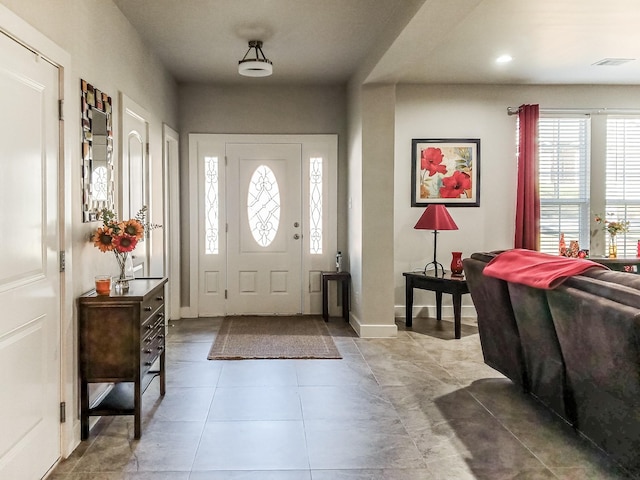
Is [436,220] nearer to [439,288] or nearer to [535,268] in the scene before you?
[439,288]

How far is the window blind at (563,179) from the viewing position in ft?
20.9

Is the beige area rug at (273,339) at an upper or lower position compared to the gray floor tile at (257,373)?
upper

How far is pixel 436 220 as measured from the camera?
19.0ft

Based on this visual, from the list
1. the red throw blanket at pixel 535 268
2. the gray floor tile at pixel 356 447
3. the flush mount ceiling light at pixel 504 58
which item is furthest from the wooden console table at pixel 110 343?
the flush mount ceiling light at pixel 504 58

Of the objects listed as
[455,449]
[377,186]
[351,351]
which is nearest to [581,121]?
[377,186]

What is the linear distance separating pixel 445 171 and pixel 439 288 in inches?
56.4

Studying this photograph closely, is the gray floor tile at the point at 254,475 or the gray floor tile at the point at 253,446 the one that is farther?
the gray floor tile at the point at 253,446

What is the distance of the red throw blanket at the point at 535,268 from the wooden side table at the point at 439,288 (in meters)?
1.61

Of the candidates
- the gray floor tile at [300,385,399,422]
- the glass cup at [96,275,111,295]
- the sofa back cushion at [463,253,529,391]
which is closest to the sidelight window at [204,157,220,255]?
the gray floor tile at [300,385,399,422]

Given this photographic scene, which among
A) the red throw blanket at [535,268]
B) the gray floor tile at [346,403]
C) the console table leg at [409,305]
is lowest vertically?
the gray floor tile at [346,403]

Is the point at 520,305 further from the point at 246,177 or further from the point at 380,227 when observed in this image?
the point at 246,177

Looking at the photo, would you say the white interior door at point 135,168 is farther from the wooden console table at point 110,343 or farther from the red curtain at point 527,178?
the red curtain at point 527,178

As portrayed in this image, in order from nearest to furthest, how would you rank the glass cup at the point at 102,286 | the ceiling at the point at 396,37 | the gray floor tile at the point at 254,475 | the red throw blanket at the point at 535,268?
the gray floor tile at the point at 254,475, the red throw blanket at the point at 535,268, the glass cup at the point at 102,286, the ceiling at the point at 396,37

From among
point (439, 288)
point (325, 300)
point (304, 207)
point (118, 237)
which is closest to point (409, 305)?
point (439, 288)
